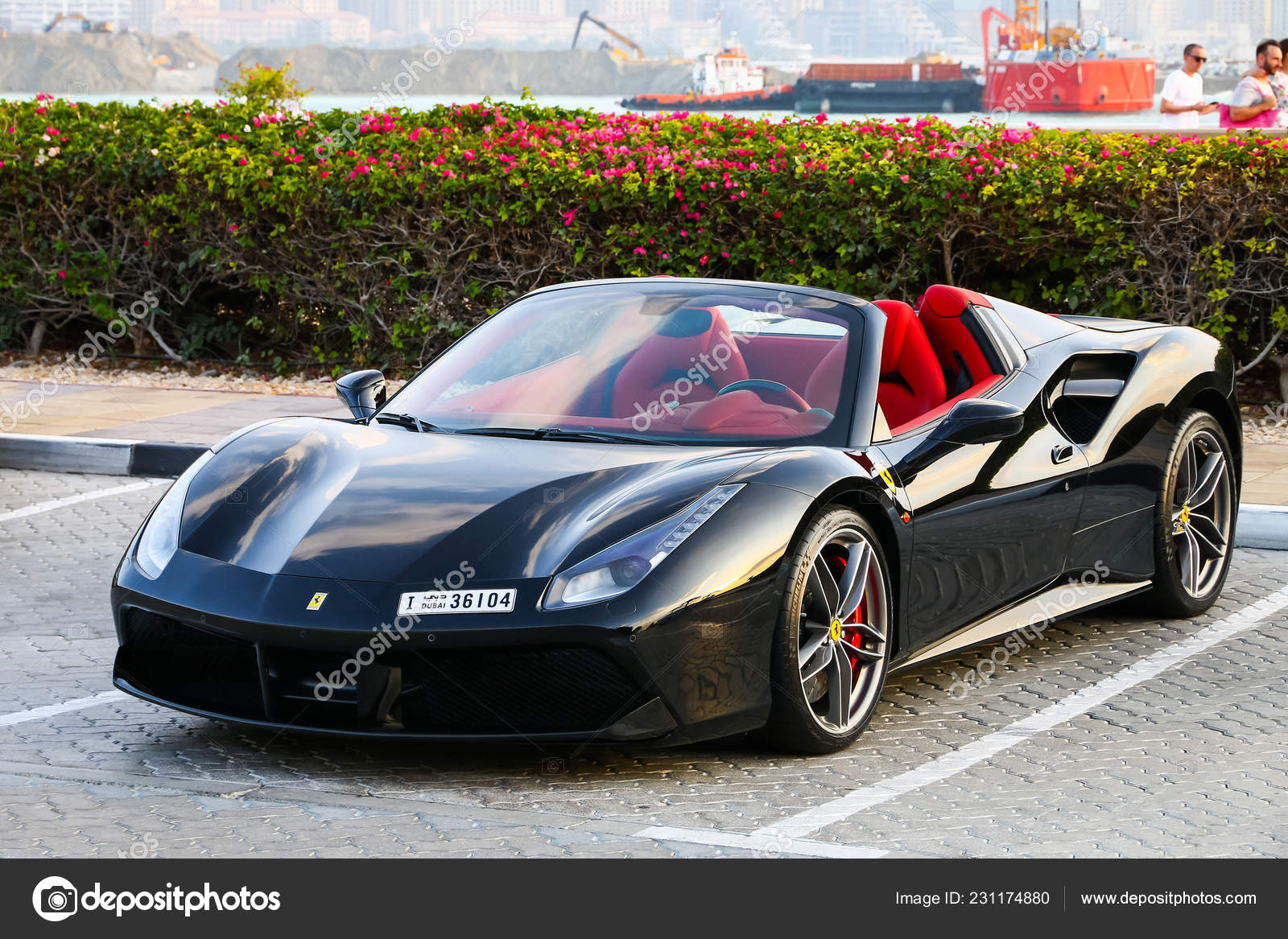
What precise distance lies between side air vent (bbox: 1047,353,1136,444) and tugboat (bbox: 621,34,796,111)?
3779cm

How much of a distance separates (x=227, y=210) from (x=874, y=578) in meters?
8.69

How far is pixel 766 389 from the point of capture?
5.31 m

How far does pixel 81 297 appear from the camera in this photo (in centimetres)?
1327

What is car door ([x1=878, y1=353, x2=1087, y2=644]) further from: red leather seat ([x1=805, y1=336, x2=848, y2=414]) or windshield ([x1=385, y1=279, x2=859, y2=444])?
windshield ([x1=385, y1=279, x2=859, y2=444])

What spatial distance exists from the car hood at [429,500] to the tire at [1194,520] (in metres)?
2.19

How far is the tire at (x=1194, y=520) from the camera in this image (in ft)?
20.8

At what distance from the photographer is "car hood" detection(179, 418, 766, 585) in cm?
434

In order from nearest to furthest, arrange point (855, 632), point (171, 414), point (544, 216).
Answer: point (855, 632)
point (171, 414)
point (544, 216)

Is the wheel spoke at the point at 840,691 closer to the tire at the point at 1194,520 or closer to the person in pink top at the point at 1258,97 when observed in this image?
the tire at the point at 1194,520

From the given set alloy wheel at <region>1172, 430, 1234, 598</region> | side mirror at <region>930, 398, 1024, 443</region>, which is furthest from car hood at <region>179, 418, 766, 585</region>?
alloy wheel at <region>1172, 430, 1234, 598</region>

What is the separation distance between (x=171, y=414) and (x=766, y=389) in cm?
645

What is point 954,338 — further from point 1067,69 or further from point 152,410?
point 1067,69
